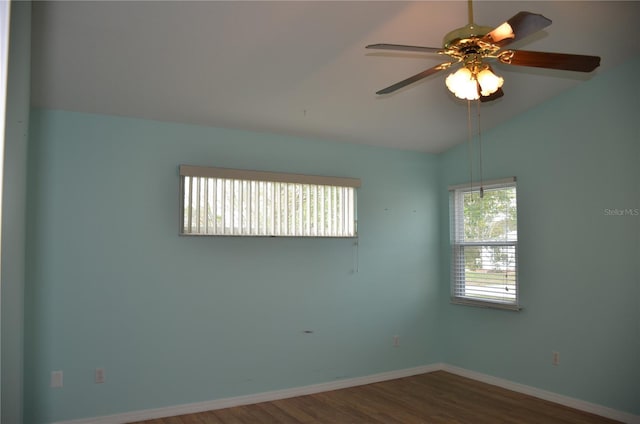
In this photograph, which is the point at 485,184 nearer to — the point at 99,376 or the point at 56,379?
the point at 99,376

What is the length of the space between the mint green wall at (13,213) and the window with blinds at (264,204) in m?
1.44

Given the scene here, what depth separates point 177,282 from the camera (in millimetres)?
4148

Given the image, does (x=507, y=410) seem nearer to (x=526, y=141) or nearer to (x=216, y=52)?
(x=526, y=141)

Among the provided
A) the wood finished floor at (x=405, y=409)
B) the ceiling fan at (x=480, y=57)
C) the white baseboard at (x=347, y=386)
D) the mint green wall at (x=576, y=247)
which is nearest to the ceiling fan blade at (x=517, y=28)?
the ceiling fan at (x=480, y=57)

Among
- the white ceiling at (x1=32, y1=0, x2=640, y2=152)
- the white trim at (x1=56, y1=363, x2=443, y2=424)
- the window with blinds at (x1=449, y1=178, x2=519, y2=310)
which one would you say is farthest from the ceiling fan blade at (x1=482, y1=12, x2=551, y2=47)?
the white trim at (x1=56, y1=363, x2=443, y2=424)

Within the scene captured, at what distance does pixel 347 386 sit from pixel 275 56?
308cm

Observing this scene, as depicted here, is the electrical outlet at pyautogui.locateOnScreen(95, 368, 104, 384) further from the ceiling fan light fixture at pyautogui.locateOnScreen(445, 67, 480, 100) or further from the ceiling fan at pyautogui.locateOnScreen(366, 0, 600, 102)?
the ceiling fan light fixture at pyautogui.locateOnScreen(445, 67, 480, 100)

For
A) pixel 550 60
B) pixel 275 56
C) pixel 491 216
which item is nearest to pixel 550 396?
pixel 491 216

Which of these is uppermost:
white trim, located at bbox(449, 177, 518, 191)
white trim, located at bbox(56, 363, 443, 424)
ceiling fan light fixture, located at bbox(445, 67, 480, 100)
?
ceiling fan light fixture, located at bbox(445, 67, 480, 100)

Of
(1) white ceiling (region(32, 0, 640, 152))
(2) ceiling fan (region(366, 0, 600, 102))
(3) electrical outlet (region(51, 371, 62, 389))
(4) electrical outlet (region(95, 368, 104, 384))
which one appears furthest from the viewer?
(4) electrical outlet (region(95, 368, 104, 384))

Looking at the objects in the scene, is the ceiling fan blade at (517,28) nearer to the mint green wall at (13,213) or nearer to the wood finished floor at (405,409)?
the mint green wall at (13,213)

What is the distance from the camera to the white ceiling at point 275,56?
114 inches

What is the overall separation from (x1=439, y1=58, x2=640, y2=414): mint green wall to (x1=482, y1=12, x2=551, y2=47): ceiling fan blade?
220cm

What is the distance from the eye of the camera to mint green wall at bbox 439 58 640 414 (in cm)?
391
